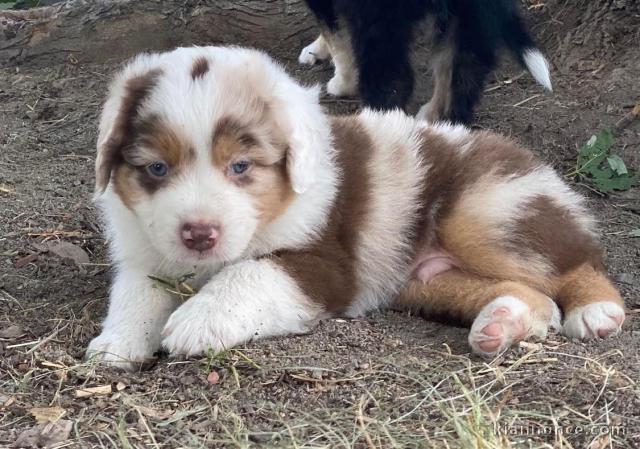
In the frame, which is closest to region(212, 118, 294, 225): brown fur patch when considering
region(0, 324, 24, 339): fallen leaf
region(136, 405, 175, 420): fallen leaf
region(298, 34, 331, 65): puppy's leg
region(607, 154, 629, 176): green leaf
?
region(136, 405, 175, 420): fallen leaf

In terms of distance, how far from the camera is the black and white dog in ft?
19.7

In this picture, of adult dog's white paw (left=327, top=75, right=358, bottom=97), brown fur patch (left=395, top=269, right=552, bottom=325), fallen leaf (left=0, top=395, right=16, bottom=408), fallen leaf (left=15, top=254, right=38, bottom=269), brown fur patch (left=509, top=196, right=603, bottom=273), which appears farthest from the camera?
adult dog's white paw (left=327, top=75, right=358, bottom=97)

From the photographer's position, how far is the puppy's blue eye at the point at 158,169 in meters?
3.61

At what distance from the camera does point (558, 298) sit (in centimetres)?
408

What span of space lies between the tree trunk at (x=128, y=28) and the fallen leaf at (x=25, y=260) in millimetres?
3656

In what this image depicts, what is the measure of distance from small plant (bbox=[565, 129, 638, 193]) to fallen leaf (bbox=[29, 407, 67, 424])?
3.88 m

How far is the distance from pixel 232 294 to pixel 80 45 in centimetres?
505

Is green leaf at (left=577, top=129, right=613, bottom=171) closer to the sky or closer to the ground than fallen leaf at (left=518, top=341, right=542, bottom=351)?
closer to the ground

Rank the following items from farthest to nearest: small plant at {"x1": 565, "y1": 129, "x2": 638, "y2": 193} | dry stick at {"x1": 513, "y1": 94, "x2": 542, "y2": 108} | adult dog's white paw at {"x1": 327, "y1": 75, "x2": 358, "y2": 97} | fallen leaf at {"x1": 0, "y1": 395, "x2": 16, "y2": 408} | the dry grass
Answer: adult dog's white paw at {"x1": 327, "y1": 75, "x2": 358, "y2": 97} < dry stick at {"x1": 513, "y1": 94, "x2": 542, "y2": 108} < small plant at {"x1": 565, "y1": 129, "x2": 638, "y2": 193} < fallen leaf at {"x1": 0, "y1": 395, "x2": 16, "y2": 408} < the dry grass

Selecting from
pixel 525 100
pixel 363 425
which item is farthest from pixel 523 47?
pixel 363 425

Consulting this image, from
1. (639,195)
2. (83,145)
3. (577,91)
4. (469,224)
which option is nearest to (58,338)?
(469,224)

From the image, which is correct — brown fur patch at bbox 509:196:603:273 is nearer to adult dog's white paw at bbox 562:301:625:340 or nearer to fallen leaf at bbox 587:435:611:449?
adult dog's white paw at bbox 562:301:625:340

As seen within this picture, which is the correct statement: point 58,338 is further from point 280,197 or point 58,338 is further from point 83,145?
point 83,145

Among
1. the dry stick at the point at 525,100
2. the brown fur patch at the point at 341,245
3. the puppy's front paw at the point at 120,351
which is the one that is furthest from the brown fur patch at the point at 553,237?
the dry stick at the point at 525,100
